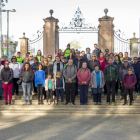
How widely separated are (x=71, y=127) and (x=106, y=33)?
43.5ft

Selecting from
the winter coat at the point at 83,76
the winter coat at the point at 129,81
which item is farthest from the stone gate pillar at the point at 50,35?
the winter coat at the point at 129,81

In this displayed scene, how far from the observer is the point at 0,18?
17219mm

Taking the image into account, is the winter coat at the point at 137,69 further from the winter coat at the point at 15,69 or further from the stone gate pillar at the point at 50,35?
the stone gate pillar at the point at 50,35

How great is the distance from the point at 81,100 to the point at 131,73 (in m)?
2.36

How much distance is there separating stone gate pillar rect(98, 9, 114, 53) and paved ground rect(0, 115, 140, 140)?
35.5ft

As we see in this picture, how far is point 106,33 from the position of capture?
20.1m

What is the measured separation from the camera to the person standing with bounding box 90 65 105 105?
35.8ft

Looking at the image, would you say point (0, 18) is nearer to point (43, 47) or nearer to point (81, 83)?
point (43, 47)

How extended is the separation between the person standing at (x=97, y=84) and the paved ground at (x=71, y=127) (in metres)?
1.35

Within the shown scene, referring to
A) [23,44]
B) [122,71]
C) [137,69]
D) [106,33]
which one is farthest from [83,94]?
[23,44]

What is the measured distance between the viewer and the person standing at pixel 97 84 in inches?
430

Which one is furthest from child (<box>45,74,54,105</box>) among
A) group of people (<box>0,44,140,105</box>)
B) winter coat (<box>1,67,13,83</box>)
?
winter coat (<box>1,67,13,83</box>)

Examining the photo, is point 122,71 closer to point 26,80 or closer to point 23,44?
point 26,80

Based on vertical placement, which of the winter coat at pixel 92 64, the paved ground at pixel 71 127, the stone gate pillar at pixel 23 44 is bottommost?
the paved ground at pixel 71 127
